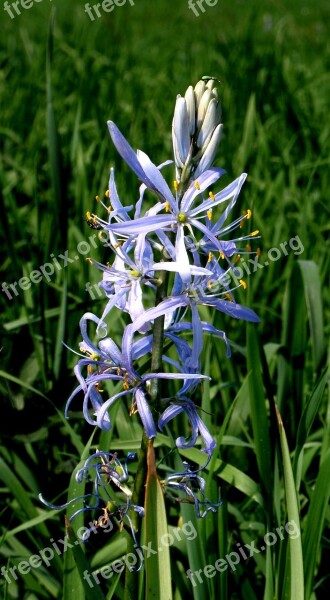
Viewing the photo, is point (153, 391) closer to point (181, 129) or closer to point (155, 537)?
point (155, 537)

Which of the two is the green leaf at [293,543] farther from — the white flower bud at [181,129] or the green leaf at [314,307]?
the green leaf at [314,307]

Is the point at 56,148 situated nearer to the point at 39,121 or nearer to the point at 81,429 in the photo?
the point at 81,429

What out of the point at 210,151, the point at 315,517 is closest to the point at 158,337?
the point at 210,151

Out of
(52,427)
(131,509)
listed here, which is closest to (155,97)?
(52,427)

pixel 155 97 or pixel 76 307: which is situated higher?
pixel 155 97

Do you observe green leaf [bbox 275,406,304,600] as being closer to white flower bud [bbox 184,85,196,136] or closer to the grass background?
the grass background

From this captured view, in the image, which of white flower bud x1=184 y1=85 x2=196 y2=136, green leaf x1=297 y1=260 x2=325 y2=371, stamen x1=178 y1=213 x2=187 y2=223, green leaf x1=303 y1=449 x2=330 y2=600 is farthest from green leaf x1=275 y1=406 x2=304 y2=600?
green leaf x1=297 y1=260 x2=325 y2=371

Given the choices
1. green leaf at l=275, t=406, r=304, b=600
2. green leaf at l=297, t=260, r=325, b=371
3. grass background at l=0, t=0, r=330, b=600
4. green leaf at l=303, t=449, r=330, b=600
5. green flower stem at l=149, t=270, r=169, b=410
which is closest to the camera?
green flower stem at l=149, t=270, r=169, b=410
